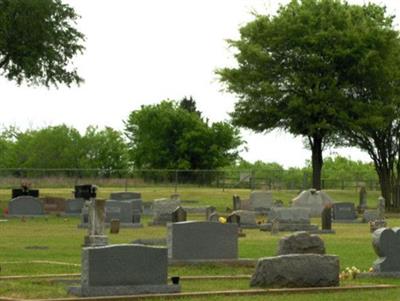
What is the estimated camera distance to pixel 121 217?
1794 inches

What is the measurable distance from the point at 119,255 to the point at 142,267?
17.7 inches

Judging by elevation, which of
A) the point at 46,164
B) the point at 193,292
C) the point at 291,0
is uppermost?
the point at 291,0

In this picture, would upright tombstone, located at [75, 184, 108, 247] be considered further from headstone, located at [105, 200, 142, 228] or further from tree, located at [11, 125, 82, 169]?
tree, located at [11, 125, 82, 169]

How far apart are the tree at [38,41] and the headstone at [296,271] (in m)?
38.1

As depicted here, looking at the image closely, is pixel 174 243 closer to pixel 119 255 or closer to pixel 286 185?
pixel 119 255

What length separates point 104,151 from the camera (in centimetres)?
11738

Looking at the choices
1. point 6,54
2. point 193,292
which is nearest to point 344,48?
point 6,54

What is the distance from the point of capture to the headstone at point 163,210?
4697 cm

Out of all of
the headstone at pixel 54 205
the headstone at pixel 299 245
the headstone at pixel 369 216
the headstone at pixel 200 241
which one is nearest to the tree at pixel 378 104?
the headstone at pixel 369 216

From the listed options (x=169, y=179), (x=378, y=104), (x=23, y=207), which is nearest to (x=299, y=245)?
(x=23, y=207)

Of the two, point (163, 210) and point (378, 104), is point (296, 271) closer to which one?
point (163, 210)

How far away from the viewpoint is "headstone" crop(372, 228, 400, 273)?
2367 centimetres

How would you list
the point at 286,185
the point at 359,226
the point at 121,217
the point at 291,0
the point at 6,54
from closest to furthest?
1. the point at 121,217
2. the point at 359,226
3. the point at 6,54
4. the point at 291,0
5. the point at 286,185

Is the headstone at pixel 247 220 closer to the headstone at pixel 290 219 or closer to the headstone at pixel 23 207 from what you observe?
the headstone at pixel 290 219
